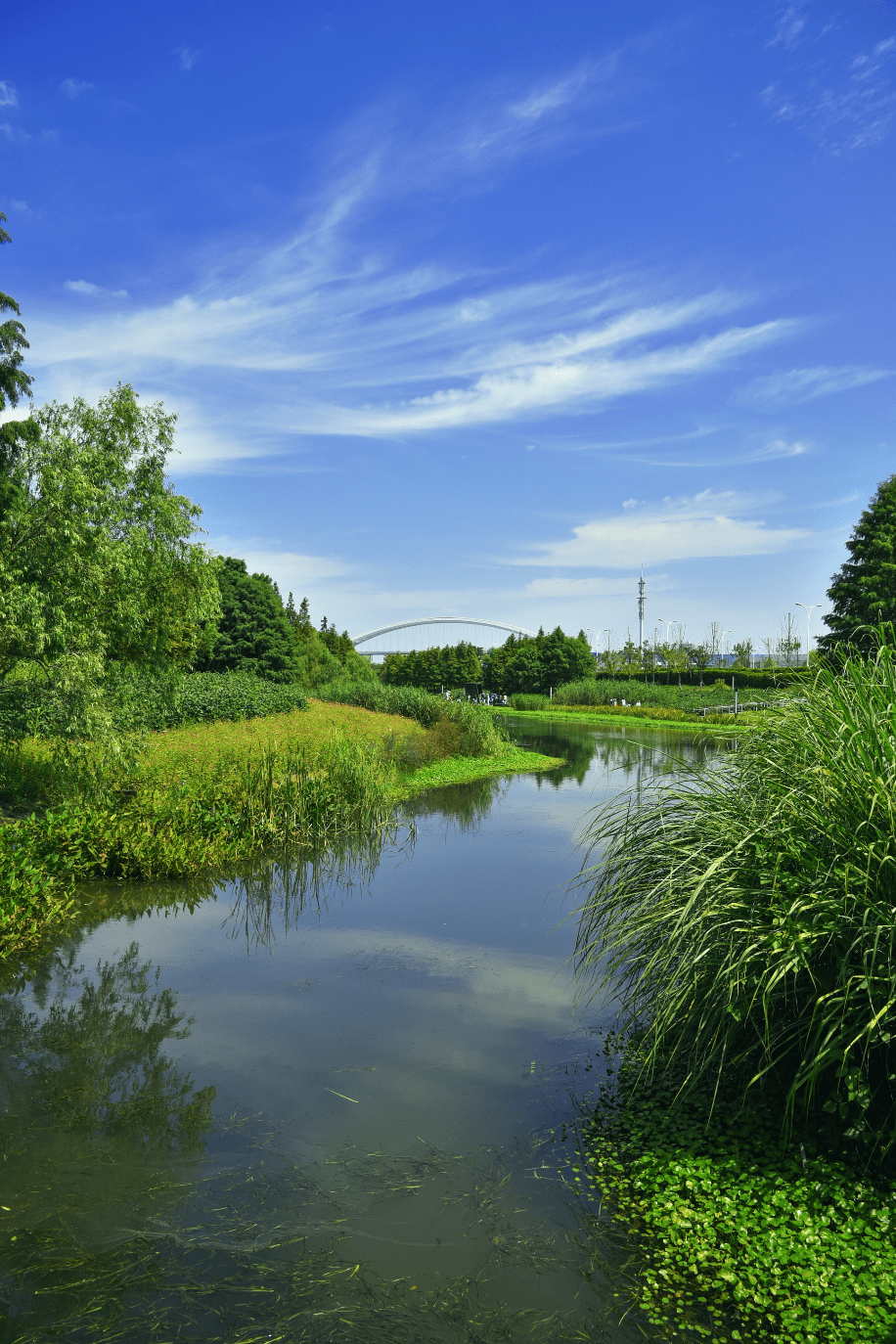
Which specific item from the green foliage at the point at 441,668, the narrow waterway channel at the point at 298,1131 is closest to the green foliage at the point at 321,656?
the green foliage at the point at 441,668

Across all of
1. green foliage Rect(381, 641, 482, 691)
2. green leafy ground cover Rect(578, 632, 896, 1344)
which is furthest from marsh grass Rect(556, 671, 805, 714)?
green leafy ground cover Rect(578, 632, 896, 1344)

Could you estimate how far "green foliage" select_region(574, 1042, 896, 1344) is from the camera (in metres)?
3.19

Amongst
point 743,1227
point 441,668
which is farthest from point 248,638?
point 441,668

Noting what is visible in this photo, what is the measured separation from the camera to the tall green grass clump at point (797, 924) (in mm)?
3795

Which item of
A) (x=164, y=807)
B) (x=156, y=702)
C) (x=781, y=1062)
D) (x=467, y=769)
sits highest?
(x=156, y=702)

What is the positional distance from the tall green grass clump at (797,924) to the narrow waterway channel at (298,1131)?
1.16m

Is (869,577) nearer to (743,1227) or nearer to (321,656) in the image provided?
(321,656)

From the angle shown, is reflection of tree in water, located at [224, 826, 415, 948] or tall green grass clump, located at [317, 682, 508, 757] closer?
reflection of tree in water, located at [224, 826, 415, 948]

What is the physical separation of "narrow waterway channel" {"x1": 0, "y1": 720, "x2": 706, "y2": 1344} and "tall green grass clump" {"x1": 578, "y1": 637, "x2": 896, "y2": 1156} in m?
1.16

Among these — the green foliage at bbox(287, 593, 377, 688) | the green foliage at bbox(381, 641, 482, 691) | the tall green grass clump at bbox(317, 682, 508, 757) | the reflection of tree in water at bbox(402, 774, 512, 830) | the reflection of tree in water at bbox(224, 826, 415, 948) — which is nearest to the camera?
the reflection of tree in water at bbox(224, 826, 415, 948)

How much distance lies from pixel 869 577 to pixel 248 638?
24.7 meters

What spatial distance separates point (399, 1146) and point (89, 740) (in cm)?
800

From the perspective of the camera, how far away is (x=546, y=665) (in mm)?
56281

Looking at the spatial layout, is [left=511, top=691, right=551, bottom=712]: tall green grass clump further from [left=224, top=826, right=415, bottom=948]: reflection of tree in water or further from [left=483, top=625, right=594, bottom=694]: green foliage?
[left=224, top=826, right=415, bottom=948]: reflection of tree in water
